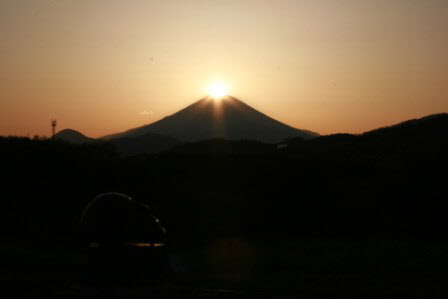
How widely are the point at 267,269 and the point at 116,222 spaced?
7977 mm

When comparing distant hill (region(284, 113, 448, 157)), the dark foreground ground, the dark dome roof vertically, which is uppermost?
distant hill (region(284, 113, 448, 157))

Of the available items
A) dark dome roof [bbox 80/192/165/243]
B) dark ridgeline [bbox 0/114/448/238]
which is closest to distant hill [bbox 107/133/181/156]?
dark ridgeline [bbox 0/114/448/238]

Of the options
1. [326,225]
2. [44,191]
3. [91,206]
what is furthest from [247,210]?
[91,206]

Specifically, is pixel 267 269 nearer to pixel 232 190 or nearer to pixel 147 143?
pixel 232 190

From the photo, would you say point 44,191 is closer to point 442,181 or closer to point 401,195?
point 401,195

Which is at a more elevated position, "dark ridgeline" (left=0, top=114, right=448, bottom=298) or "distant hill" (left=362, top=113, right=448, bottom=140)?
"distant hill" (left=362, top=113, right=448, bottom=140)

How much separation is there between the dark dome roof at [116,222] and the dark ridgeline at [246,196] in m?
7.93

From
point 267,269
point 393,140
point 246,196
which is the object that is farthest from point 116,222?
point 393,140

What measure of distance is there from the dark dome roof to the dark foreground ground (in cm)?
92

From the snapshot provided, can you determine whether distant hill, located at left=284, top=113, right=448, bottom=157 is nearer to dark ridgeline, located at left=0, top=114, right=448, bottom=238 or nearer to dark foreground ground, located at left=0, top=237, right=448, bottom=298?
dark ridgeline, located at left=0, top=114, right=448, bottom=238

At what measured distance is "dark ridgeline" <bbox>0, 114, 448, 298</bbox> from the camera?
28.4 m

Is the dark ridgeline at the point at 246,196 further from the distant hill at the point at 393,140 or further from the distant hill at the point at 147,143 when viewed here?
the distant hill at the point at 147,143

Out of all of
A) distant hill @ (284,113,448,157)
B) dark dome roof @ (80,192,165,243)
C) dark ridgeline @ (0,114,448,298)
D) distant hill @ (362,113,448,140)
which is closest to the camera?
dark dome roof @ (80,192,165,243)

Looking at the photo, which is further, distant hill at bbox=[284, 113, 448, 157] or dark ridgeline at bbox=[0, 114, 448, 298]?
distant hill at bbox=[284, 113, 448, 157]
